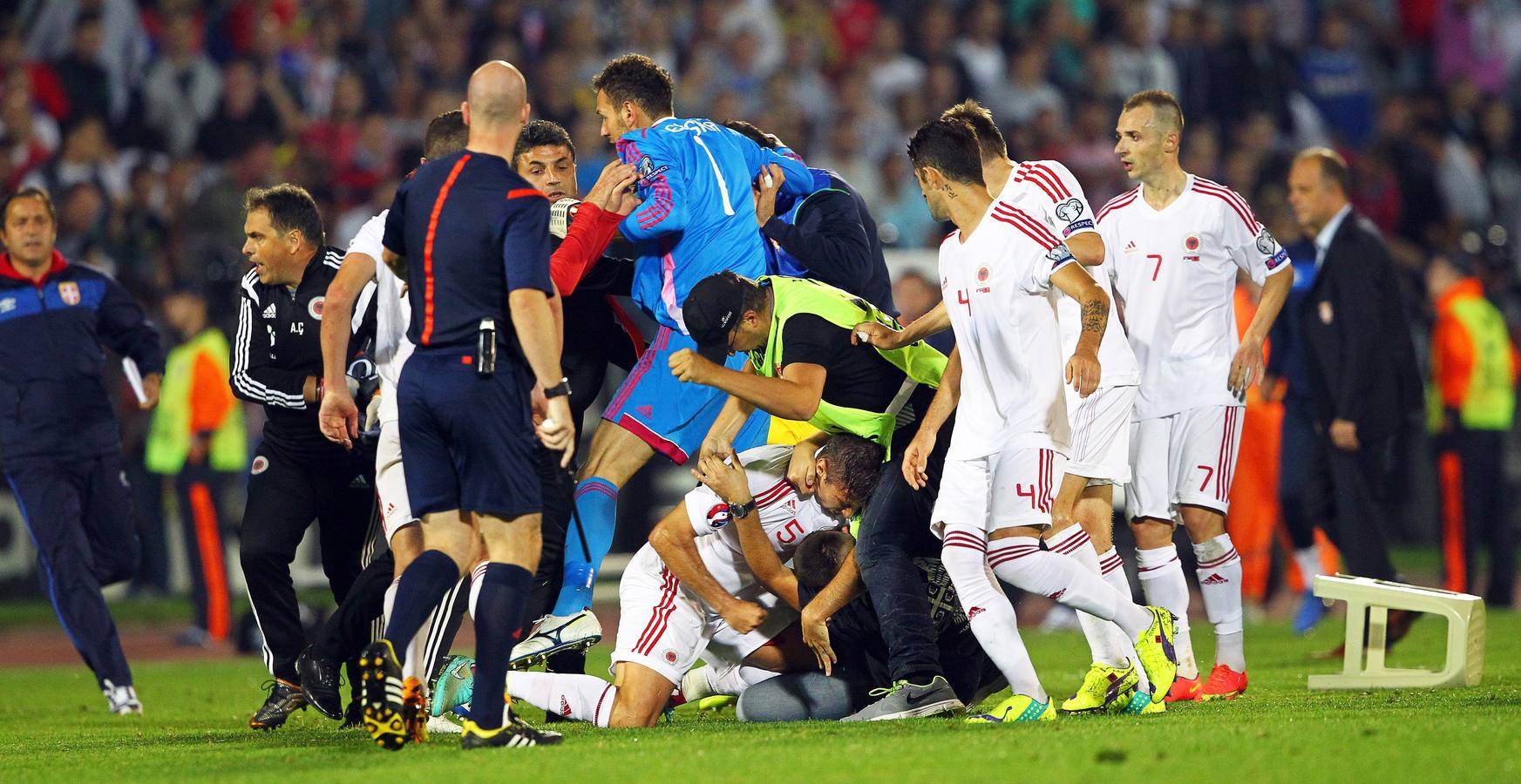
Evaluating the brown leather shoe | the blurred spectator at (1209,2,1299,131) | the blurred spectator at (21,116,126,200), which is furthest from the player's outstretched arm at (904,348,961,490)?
the blurred spectator at (1209,2,1299,131)

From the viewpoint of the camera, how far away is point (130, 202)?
14641 millimetres

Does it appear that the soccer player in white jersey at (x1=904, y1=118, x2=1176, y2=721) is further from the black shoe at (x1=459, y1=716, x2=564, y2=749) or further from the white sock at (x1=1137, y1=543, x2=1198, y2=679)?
the black shoe at (x1=459, y1=716, x2=564, y2=749)

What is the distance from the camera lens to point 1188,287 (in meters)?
8.05

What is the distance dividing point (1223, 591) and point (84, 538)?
18.5 feet

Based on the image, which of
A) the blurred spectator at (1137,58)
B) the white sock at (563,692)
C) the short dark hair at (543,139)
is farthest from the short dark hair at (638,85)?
the blurred spectator at (1137,58)

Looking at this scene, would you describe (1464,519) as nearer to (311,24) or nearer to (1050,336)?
(1050,336)

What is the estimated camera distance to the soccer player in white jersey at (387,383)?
22.9ft

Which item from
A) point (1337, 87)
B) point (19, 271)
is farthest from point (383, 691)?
point (1337, 87)

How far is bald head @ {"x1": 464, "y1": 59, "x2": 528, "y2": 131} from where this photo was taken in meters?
6.16

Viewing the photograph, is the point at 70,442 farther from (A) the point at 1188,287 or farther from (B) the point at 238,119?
(B) the point at 238,119

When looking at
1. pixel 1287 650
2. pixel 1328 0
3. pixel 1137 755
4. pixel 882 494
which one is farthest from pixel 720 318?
pixel 1328 0

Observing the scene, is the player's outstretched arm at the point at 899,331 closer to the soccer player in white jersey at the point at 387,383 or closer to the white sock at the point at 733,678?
the white sock at the point at 733,678

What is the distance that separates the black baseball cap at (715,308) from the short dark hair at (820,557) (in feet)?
3.04

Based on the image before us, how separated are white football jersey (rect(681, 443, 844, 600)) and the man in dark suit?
4.22m
